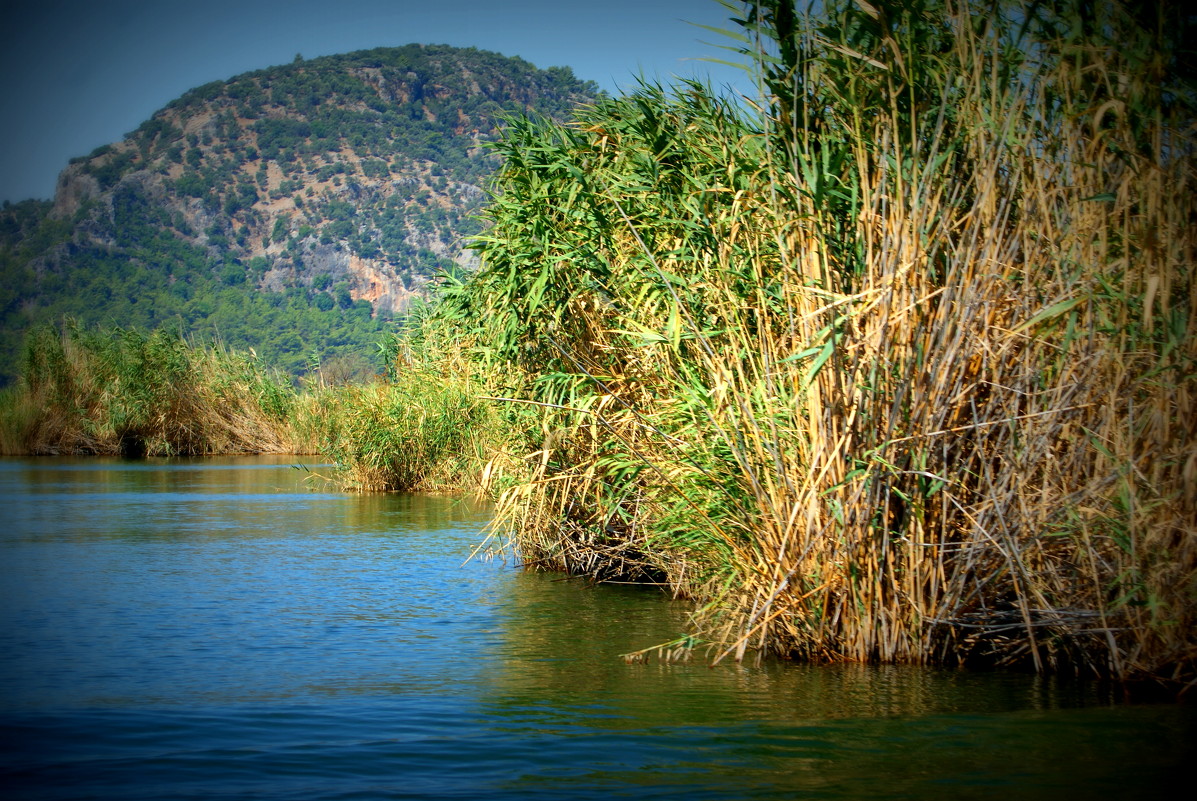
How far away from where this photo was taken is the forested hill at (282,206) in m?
79.1

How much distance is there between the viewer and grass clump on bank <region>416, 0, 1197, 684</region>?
199 inches

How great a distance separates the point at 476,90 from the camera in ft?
401

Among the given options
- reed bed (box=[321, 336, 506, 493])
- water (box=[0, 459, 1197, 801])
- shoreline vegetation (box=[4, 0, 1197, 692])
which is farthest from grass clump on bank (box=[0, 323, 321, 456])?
shoreline vegetation (box=[4, 0, 1197, 692])

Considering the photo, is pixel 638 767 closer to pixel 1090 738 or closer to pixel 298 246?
pixel 1090 738

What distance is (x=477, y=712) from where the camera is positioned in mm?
5020

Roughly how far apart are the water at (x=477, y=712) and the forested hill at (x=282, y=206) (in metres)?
63.8

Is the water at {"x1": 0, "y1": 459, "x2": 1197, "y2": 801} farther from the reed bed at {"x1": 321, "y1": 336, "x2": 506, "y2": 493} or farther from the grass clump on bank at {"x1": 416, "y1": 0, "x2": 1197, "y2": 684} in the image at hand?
the reed bed at {"x1": 321, "y1": 336, "x2": 506, "y2": 493}

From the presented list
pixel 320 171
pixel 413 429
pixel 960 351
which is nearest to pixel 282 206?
pixel 320 171

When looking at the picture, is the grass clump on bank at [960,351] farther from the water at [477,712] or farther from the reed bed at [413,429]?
the reed bed at [413,429]

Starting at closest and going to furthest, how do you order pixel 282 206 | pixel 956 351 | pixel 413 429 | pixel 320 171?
pixel 956 351 < pixel 413 429 < pixel 282 206 < pixel 320 171

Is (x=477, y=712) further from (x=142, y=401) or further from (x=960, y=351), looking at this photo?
(x=142, y=401)

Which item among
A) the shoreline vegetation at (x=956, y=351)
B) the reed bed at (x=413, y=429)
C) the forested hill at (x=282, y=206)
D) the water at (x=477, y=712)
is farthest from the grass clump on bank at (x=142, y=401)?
the forested hill at (x=282, y=206)

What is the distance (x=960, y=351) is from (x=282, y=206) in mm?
102462

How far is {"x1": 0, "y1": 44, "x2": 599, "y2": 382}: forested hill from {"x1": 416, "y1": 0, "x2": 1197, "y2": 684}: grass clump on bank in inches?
2619
